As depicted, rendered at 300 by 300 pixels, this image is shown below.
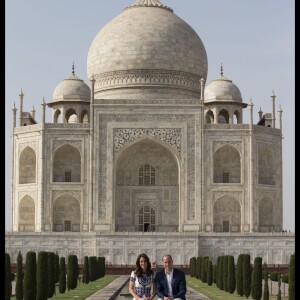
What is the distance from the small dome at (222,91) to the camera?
2986 cm

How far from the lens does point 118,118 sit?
90.3 feet

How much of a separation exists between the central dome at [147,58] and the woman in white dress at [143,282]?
24024 millimetres

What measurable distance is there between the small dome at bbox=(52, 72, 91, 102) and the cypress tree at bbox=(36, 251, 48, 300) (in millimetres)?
18285

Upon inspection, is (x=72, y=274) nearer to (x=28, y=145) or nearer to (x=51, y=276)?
(x=51, y=276)

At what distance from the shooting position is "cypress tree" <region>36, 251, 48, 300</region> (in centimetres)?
1140

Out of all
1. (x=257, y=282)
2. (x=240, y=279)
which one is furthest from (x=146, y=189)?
(x=257, y=282)

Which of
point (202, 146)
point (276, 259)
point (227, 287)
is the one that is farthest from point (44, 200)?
point (227, 287)

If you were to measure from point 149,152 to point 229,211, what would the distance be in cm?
392

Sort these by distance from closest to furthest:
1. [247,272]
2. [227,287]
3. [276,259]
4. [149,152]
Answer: [247,272] < [227,287] < [276,259] < [149,152]

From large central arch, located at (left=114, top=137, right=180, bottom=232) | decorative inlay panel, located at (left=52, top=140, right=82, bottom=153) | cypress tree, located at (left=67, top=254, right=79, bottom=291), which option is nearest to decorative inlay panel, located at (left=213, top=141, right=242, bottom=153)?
large central arch, located at (left=114, top=137, right=180, bottom=232)

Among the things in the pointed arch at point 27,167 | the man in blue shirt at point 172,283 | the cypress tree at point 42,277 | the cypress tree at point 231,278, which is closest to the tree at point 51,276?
the cypress tree at point 42,277

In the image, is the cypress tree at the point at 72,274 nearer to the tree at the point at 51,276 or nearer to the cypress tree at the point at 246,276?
the tree at the point at 51,276

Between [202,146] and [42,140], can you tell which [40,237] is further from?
[202,146]

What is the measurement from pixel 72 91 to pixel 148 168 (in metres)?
4.43
